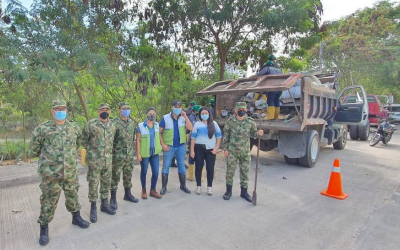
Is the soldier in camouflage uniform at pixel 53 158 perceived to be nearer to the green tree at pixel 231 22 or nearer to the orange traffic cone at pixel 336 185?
the orange traffic cone at pixel 336 185

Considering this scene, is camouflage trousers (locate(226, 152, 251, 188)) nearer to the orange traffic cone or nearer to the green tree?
the orange traffic cone

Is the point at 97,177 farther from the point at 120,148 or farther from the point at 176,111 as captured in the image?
the point at 176,111

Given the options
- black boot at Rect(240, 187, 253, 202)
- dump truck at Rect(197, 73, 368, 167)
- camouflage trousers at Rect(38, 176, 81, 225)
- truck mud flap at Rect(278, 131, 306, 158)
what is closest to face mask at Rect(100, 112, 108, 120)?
camouflage trousers at Rect(38, 176, 81, 225)

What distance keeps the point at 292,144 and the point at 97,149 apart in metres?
4.36

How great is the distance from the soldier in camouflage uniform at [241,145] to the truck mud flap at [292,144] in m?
2.14

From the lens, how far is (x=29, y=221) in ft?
10.4

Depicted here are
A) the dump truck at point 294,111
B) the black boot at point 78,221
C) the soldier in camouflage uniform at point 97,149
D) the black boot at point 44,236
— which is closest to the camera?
the black boot at point 44,236

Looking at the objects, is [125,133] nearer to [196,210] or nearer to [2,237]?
[196,210]

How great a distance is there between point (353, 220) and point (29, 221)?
13.6 feet

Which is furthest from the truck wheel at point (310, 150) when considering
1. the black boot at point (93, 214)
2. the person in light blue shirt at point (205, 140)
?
the black boot at point (93, 214)

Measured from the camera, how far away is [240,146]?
3.97 metres

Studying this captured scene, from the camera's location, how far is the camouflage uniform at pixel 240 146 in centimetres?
398

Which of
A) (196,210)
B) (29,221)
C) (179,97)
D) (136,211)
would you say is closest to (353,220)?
(196,210)

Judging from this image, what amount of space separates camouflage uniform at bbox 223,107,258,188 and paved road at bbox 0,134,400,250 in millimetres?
454
